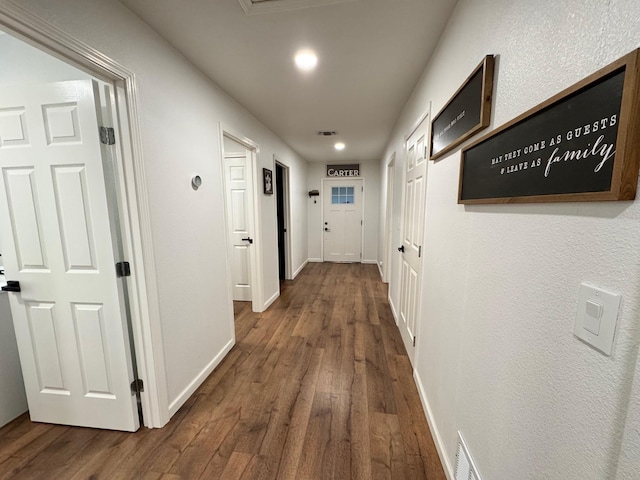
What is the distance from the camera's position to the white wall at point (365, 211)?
5844mm

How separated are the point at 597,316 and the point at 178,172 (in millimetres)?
2057

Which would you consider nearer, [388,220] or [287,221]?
[388,220]

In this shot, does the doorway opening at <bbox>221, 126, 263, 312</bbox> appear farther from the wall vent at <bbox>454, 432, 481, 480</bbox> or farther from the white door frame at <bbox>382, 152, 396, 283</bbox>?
the wall vent at <bbox>454, 432, 481, 480</bbox>

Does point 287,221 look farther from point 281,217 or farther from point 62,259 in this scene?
point 62,259

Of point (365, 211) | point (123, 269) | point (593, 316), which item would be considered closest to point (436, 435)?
point (593, 316)

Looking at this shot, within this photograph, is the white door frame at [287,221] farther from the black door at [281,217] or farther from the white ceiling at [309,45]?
the white ceiling at [309,45]

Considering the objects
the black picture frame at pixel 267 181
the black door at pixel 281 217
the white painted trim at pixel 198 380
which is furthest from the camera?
the black door at pixel 281 217

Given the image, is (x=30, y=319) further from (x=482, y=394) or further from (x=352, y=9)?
(x=352, y=9)

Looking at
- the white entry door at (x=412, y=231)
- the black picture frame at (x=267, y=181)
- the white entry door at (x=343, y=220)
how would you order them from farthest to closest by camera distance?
the white entry door at (x=343, y=220)
the black picture frame at (x=267, y=181)
the white entry door at (x=412, y=231)

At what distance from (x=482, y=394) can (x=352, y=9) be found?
75.5 inches

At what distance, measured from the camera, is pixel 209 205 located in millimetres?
2123

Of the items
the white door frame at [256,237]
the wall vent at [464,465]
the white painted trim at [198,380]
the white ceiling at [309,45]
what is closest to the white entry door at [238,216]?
the white door frame at [256,237]

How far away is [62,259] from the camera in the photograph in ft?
4.80

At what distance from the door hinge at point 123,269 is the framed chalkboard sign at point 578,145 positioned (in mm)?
1841
